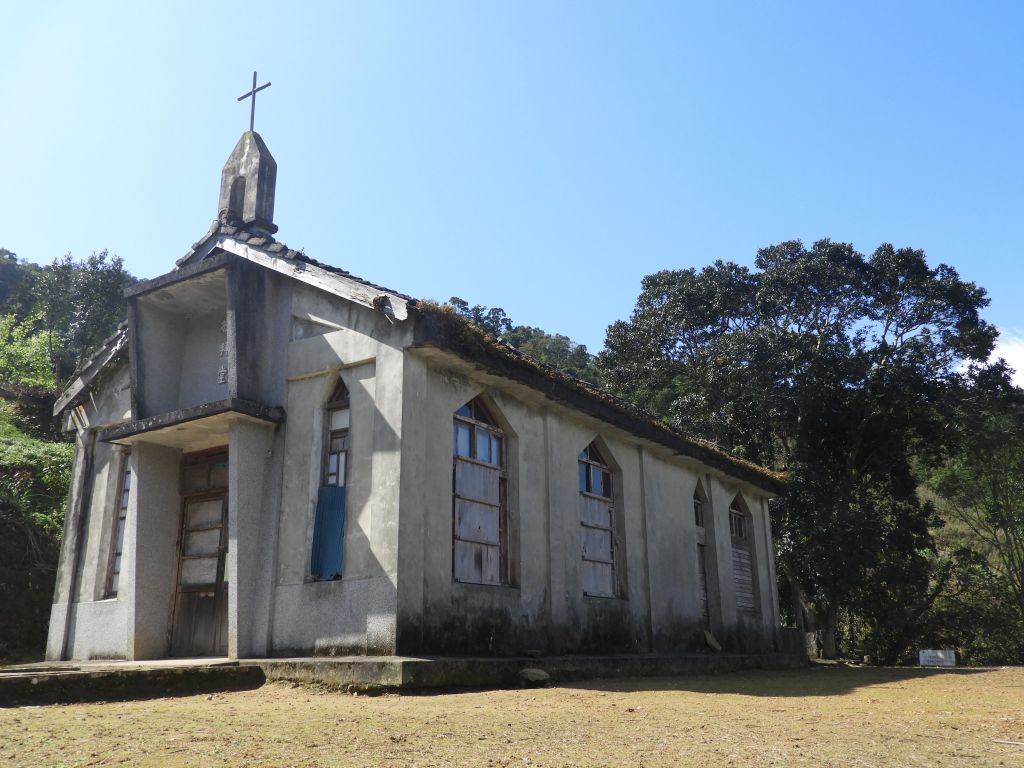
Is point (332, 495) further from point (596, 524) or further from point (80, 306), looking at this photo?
point (80, 306)

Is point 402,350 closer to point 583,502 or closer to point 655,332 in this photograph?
point 583,502

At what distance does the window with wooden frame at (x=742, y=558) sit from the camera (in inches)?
703

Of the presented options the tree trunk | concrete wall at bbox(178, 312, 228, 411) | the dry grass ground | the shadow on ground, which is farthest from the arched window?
the tree trunk

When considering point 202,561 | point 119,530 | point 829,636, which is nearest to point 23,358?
point 119,530

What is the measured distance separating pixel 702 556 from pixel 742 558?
75.7 inches

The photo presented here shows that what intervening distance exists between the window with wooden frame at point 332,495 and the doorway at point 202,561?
7.68ft

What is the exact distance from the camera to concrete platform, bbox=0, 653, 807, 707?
295 inches

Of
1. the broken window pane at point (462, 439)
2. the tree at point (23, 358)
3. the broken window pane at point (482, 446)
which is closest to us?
the broken window pane at point (462, 439)

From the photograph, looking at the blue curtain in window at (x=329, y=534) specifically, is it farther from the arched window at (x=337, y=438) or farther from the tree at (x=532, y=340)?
the tree at (x=532, y=340)

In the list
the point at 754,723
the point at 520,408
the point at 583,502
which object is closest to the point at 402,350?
the point at 520,408

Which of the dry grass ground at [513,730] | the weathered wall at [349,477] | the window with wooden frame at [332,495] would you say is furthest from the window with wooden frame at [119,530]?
the dry grass ground at [513,730]

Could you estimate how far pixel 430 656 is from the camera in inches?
368

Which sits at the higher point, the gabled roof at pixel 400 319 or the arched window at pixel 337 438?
the gabled roof at pixel 400 319

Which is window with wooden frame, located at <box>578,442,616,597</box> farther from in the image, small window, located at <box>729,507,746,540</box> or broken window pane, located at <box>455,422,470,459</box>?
small window, located at <box>729,507,746,540</box>
